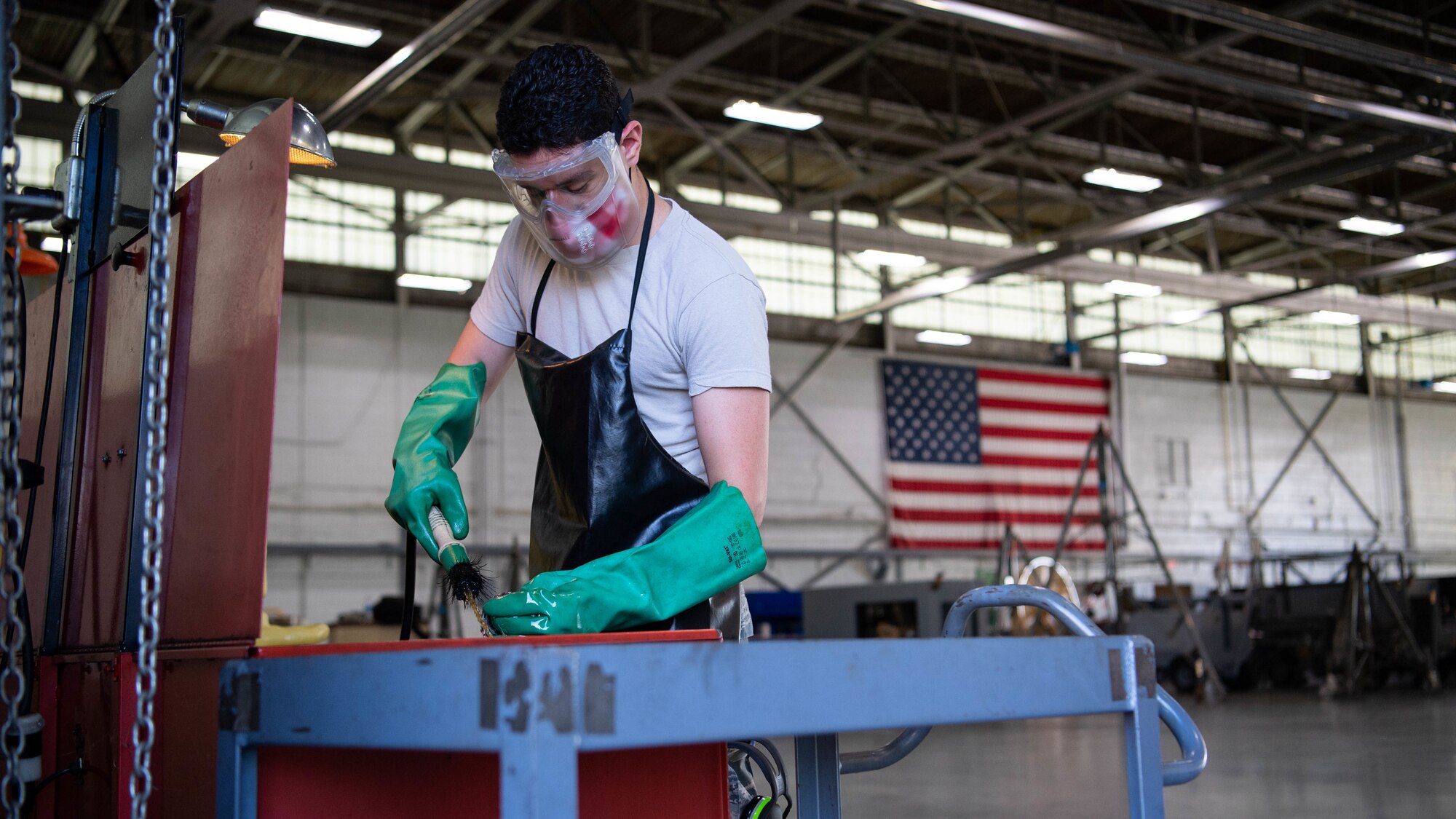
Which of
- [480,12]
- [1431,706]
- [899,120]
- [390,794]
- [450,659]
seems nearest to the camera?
[450,659]

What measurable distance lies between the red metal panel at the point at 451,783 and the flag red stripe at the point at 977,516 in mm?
17511

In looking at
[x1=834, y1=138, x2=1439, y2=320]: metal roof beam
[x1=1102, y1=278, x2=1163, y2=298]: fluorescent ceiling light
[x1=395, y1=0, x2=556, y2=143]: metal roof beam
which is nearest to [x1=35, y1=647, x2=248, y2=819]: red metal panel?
[x1=395, y1=0, x2=556, y2=143]: metal roof beam

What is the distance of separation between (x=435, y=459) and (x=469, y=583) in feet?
0.63

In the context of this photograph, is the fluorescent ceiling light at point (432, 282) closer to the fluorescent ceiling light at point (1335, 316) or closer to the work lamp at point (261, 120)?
the fluorescent ceiling light at point (1335, 316)

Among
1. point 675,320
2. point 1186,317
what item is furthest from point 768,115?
point 1186,317

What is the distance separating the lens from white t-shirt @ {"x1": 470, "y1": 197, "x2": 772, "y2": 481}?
5.87ft

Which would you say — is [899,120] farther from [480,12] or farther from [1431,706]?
[1431,706]

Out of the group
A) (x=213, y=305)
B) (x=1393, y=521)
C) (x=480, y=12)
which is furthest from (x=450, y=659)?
(x=1393, y=521)

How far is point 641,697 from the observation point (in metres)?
0.91

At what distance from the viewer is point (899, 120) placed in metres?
15.4

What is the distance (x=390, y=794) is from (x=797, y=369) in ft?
55.2

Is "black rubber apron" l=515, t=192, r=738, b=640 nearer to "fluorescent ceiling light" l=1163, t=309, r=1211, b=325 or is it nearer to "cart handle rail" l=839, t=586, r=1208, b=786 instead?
"cart handle rail" l=839, t=586, r=1208, b=786

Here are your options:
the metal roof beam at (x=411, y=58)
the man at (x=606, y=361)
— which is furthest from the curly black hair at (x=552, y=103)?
the metal roof beam at (x=411, y=58)

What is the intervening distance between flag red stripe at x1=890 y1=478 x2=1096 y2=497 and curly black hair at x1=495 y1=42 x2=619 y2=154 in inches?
676
